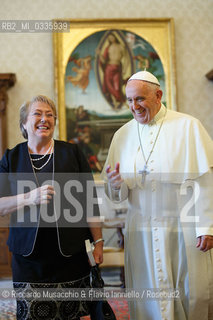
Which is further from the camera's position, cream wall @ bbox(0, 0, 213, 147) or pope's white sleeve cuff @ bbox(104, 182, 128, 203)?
cream wall @ bbox(0, 0, 213, 147)

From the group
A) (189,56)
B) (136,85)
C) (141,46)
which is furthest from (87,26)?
(136,85)

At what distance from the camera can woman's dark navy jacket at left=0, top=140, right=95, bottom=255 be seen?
7.81 ft

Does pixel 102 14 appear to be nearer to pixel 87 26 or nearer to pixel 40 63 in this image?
pixel 87 26

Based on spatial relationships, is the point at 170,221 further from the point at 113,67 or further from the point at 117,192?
the point at 113,67

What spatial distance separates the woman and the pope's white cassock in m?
0.37

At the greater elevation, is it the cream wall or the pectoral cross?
the cream wall

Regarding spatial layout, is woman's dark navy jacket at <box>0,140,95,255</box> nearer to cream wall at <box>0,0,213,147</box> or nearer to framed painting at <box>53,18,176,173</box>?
framed painting at <box>53,18,176,173</box>

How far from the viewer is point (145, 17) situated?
20.2ft

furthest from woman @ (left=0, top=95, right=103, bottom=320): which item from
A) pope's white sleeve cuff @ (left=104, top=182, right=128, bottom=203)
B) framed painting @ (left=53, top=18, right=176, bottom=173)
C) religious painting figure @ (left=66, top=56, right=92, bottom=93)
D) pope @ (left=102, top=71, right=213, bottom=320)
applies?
religious painting figure @ (left=66, top=56, right=92, bottom=93)

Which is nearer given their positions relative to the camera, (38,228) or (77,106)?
(38,228)

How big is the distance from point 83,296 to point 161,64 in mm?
4630

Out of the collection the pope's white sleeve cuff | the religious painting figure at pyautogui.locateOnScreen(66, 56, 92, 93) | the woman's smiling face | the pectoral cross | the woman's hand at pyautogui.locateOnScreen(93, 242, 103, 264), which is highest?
the religious painting figure at pyautogui.locateOnScreen(66, 56, 92, 93)

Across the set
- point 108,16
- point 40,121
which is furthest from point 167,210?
point 108,16

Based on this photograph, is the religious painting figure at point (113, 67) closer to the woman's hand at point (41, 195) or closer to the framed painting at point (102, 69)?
the framed painting at point (102, 69)
